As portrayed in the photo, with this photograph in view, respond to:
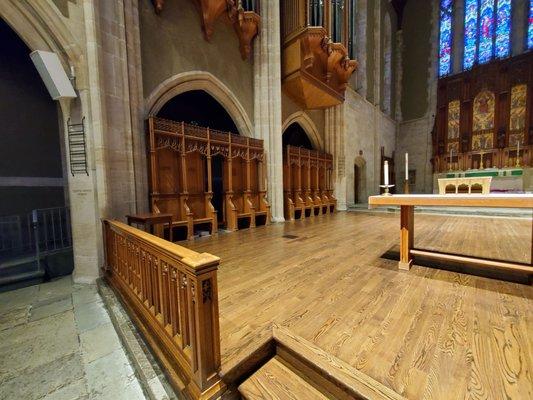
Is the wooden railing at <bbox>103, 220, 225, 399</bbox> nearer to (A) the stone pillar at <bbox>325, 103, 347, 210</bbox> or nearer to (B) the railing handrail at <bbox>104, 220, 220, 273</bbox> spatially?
(B) the railing handrail at <bbox>104, 220, 220, 273</bbox>

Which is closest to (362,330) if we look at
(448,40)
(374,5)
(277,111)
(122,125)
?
(122,125)

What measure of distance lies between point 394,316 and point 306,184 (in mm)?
6289

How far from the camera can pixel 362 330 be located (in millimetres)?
1565

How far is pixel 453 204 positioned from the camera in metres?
2.44

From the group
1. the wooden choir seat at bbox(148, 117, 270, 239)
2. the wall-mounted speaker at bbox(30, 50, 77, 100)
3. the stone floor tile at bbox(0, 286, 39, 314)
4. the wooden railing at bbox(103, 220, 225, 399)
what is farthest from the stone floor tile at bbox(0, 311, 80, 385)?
the wall-mounted speaker at bbox(30, 50, 77, 100)

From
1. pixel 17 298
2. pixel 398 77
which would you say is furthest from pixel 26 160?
pixel 398 77

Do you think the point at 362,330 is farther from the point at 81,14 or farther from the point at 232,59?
the point at 232,59

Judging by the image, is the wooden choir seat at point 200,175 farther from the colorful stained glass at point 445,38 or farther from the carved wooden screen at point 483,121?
the colorful stained glass at point 445,38

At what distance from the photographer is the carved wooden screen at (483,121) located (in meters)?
11.4

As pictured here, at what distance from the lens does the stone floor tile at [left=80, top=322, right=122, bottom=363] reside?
182 centimetres

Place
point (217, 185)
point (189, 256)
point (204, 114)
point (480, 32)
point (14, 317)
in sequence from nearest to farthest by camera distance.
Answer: point (189, 256) → point (14, 317) → point (217, 185) → point (204, 114) → point (480, 32)

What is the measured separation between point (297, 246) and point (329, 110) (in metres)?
7.27

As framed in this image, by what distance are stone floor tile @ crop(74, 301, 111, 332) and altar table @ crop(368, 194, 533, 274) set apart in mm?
3171

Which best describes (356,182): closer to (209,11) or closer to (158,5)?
(209,11)
